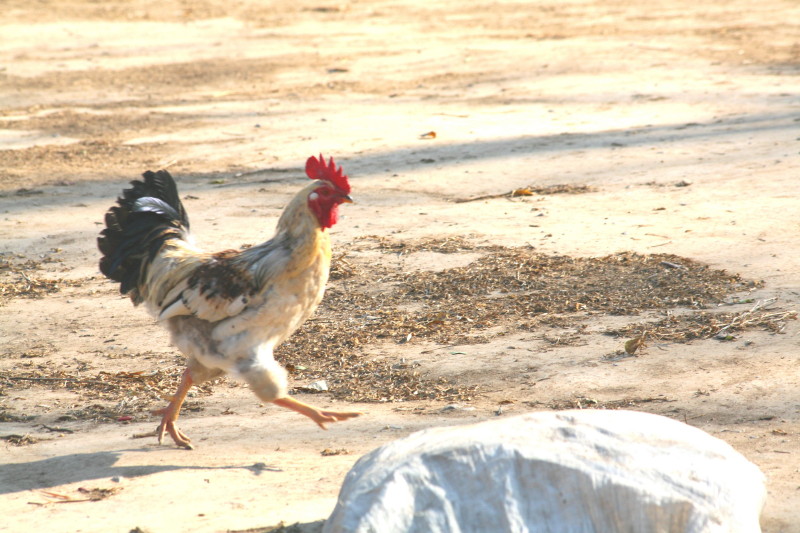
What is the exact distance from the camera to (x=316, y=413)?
475 cm

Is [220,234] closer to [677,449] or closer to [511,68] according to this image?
[677,449]

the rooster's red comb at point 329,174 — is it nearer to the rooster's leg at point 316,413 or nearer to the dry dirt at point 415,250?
the rooster's leg at point 316,413

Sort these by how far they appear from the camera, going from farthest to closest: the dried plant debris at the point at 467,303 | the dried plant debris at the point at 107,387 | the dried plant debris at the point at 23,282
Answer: the dried plant debris at the point at 23,282, the dried plant debris at the point at 467,303, the dried plant debris at the point at 107,387

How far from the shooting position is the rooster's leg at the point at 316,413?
187 inches

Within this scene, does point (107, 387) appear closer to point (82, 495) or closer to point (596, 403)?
point (82, 495)

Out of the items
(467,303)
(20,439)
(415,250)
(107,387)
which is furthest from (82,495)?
(415,250)

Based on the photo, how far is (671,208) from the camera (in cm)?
848

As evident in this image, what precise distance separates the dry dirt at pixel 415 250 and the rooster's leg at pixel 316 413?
15cm

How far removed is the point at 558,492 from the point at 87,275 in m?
5.57

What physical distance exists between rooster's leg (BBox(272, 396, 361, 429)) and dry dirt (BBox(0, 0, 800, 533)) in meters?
0.15

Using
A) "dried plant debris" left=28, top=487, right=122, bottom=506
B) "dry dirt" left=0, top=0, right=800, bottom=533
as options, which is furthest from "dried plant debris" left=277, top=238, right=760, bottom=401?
"dried plant debris" left=28, top=487, right=122, bottom=506

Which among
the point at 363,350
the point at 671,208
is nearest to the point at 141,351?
the point at 363,350

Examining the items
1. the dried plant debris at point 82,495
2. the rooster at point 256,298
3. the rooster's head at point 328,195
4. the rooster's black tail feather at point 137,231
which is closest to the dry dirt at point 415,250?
the dried plant debris at point 82,495

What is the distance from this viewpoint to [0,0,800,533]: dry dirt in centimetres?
475
